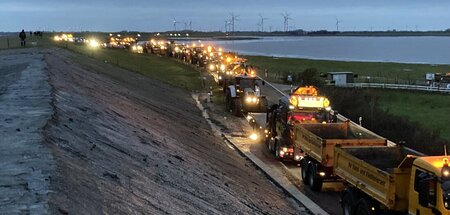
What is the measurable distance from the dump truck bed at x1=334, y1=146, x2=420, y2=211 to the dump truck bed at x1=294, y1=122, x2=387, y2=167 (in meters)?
1.17

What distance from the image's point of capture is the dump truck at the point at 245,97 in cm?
3879

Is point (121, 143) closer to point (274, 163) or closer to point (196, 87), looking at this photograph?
point (274, 163)

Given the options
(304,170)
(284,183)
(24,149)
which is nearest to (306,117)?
(304,170)

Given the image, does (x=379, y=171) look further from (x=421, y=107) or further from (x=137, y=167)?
(x=421, y=107)

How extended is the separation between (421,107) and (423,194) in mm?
39743

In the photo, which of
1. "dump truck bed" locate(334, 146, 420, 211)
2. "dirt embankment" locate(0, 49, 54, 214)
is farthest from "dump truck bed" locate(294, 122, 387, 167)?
"dirt embankment" locate(0, 49, 54, 214)

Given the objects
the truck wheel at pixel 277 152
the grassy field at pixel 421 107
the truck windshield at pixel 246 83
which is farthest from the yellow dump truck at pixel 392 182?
the truck windshield at pixel 246 83

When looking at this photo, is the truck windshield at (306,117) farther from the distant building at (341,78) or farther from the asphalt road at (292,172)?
the distant building at (341,78)

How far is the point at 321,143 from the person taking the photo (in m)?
19.1

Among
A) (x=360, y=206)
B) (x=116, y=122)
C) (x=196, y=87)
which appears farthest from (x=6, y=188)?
(x=196, y=87)

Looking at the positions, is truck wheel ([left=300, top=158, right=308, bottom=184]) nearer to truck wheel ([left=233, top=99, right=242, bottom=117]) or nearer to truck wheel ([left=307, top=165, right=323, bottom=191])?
truck wheel ([left=307, top=165, right=323, bottom=191])

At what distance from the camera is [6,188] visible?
10.4 meters

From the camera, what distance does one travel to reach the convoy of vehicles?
1178 centimetres

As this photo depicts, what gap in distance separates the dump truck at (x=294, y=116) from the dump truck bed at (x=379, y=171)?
6.45 metres
